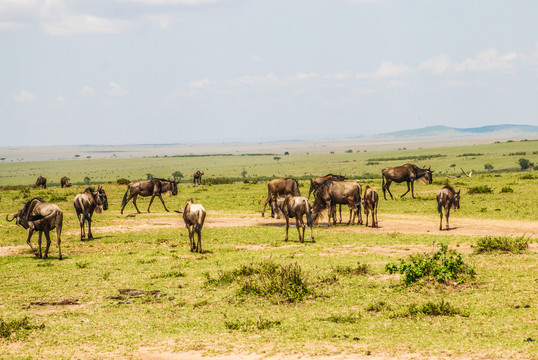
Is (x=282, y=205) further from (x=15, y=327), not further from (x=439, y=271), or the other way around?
(x=15, y=327)

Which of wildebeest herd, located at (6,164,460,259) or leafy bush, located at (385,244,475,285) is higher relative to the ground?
wildebeest herd, located at (6,164,460,259)

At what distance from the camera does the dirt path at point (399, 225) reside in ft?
78.9

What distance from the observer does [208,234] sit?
25.5 metres

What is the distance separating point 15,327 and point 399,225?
19.4m

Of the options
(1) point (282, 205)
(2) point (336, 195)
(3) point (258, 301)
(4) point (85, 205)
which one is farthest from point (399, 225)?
(3) point (258, 301)

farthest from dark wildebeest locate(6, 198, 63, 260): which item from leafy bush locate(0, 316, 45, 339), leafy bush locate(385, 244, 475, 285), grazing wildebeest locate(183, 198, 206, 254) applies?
leafy bush locate(385, 244, 475, 285)

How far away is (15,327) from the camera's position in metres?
11.7

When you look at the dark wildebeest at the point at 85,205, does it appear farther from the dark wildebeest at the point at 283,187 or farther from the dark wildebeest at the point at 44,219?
the dark wildebeest at the point at 283,187

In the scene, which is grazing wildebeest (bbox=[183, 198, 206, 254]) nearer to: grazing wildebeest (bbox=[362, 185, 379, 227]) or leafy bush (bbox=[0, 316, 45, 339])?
leafy bush (bbox=[0, 316, 45, 339])

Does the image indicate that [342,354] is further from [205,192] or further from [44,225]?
[205,192]

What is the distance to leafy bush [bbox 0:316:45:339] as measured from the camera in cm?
1134

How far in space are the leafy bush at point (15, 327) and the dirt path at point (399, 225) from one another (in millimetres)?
15081

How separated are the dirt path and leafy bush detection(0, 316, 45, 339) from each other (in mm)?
15081

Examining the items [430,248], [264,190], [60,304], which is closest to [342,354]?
[60,304]
